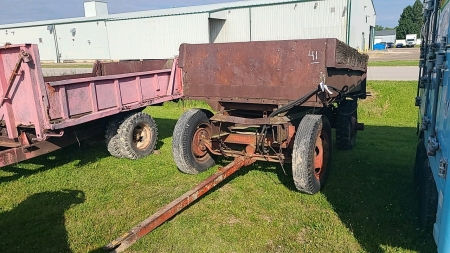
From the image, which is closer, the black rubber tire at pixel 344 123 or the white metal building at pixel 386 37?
the black rubber tire at pixel 344 123

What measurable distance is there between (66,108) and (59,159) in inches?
80.2

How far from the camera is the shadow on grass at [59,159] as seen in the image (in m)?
6.21

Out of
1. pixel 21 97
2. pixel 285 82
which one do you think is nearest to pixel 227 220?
pixel 285 82

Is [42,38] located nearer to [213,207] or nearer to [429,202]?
[213,207]

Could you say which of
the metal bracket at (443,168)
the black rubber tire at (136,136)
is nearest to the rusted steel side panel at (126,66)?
the black rubber tire at (136,136)

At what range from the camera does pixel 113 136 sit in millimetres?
6738

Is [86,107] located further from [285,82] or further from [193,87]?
[285,82]

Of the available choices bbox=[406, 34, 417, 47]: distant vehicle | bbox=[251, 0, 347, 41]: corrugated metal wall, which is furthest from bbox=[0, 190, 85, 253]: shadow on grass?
bbox=[406, 34, 417, 47]: distant vehicle

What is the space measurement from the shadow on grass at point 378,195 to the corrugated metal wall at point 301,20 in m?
21.5

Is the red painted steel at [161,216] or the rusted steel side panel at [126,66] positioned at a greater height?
the rusted steel side panel at [126,66]

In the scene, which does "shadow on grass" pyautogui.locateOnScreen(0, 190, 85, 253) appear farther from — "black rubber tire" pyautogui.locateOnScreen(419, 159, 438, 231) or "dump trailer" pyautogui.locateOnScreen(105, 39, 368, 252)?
"black rubber tire" pyautogui.locateOnScreen(419, 159, 438, 231)

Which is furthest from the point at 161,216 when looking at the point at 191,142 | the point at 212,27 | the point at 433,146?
the point at 212,27

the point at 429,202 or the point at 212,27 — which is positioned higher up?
the point at 212,27

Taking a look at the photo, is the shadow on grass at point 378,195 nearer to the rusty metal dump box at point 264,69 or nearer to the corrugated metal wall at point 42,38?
the rusty metal dump box at point 264,69
